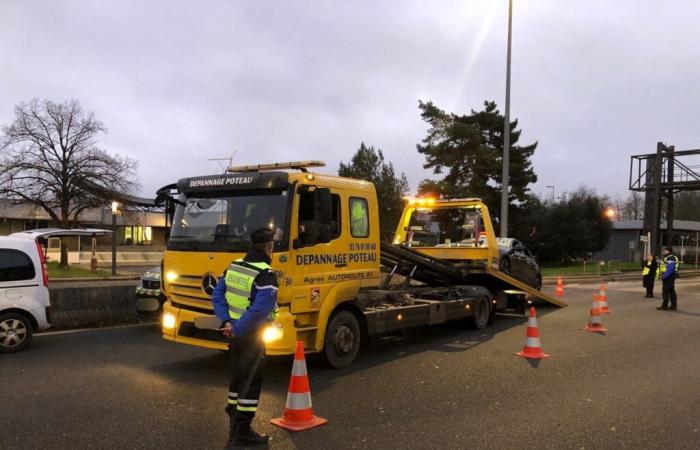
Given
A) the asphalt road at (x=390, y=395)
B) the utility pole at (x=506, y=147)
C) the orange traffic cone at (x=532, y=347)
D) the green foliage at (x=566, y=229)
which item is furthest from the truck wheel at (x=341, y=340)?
the green foliage at (x=566, y=229)

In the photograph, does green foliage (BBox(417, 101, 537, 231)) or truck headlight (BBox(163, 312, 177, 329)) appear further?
green foliage (BBox(417, 101, 537, 231))

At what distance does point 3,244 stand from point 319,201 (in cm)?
484

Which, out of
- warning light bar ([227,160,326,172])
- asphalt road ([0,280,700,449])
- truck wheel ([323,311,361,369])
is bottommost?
asphalt road ([0,280,700,449])

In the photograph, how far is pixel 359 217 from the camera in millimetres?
7508

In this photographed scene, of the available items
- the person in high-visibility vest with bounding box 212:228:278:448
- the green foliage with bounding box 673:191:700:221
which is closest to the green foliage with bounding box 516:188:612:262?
the person in high-visibility vest with bounding box 212:228:278:448

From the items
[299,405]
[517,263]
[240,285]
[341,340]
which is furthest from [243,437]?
[517,263]

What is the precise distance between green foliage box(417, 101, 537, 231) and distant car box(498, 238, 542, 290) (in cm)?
1970

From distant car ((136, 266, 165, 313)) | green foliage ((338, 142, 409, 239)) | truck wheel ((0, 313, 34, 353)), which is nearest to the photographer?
truck wheel ((0, 313, 34, 353))

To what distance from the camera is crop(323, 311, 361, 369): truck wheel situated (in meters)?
6.89

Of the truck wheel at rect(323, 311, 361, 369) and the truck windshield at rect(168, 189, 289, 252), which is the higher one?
the truck windshield at rect(168, 189, 289, 252)

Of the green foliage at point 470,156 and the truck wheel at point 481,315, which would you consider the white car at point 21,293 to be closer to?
the truck wheel at point 481,315

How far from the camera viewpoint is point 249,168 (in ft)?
25.2

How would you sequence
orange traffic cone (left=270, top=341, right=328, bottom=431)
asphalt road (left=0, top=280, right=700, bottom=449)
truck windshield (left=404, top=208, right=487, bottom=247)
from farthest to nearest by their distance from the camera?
1. truck windshield (left=404, top=208, right=487, bottom=247)
2. orange traffic cone (left=270, top=341, right=328, bottom=431)
3. asphalt road (left=0, top=280, right=700, bottom=449)

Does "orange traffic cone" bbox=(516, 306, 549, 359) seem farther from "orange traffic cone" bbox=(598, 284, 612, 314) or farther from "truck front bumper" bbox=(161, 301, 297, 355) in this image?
"orange traffic cone" bbox=(598, 284, 612, 314)
